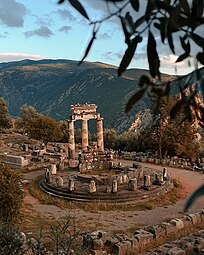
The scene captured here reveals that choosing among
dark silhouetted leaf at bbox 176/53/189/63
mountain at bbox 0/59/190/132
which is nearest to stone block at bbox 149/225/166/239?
dark silhouetted leaf at bbox 176/53/189/63

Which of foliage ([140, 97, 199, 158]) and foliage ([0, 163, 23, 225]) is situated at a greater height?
foliage ([140, 97, 199, 158])

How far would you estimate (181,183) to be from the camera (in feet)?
92.9

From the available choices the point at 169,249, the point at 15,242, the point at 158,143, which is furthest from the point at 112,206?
the point at 158,143

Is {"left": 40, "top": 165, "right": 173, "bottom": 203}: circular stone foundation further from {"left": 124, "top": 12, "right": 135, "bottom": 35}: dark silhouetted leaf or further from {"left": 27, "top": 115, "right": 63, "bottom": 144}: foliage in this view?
{"left": 124, "top": 12, "right": 135, "bottom": 35}: dark silhouetted leaf

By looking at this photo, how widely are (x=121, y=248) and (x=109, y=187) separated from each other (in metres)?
9.15

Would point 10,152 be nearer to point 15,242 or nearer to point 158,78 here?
point 15,242

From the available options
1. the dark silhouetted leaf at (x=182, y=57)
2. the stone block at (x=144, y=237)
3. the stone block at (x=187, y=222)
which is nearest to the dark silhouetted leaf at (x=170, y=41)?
the dark silhouetted leaf at (x=182, y=57)

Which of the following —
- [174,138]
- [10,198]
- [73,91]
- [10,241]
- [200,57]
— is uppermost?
[73,91]

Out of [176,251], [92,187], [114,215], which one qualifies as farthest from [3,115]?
[176,251]

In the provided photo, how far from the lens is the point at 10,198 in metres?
15.9

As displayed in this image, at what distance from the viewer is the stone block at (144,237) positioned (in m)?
15.9

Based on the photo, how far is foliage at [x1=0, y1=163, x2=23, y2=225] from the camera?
15.6 m

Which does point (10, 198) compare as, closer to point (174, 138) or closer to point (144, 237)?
point (144, 237)

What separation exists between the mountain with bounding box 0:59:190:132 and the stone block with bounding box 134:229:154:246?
126 feet
